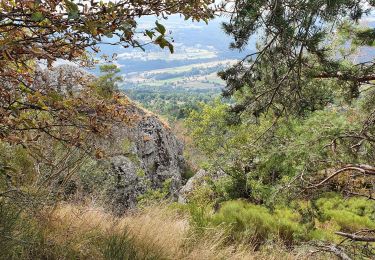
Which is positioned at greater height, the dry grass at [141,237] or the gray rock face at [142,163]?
the dry grass at [141,237]

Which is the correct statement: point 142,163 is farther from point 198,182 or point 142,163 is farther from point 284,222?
point 284,222

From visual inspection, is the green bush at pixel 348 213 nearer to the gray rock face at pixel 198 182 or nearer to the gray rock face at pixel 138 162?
the gray rock face at pixel 138 162

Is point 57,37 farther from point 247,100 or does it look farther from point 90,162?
point 90,162

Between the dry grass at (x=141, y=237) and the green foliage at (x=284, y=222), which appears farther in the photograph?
the green foliage at (x=284, y=222)

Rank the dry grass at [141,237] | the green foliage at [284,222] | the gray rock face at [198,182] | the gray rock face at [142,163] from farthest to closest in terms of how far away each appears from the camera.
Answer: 1. the gray rock face at [198,182]
2. the gray rock face at [142,163]
3. the green foliage at [284,222]
4. the dry grass at [141,237]

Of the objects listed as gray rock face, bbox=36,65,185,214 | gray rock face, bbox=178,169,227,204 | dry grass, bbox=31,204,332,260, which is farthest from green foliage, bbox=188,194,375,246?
gray rock face, bbox=178,169,227,204

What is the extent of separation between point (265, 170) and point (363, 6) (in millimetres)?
6412

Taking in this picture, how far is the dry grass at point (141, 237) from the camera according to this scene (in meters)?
3.13

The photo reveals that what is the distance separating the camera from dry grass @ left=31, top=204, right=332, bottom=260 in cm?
313

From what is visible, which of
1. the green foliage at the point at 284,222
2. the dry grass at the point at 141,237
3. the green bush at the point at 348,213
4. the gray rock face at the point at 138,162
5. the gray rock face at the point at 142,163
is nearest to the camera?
the dry grass at the point at 141,237

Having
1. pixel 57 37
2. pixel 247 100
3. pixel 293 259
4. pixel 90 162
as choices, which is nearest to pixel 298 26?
pixel 247 100

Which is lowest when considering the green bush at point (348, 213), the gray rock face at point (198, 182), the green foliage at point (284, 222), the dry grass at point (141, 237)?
the gray rock face at point (198, 182)

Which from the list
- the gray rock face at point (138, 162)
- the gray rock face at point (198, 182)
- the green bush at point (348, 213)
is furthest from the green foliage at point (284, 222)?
the gray rock face at point (198, 182)

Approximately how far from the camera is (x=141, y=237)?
3.45 metres
